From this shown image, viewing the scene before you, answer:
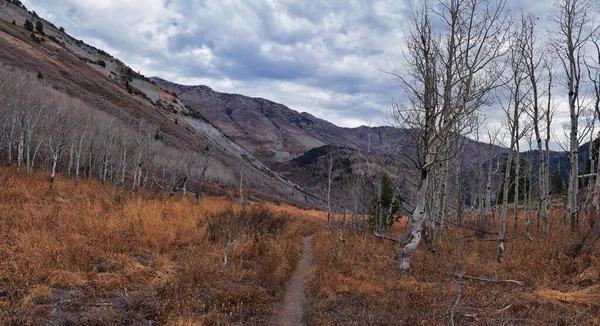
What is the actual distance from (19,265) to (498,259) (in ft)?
37.5

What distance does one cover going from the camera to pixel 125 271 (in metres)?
7.56

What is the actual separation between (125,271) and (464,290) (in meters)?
7.24

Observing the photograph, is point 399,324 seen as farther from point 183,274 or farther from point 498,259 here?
point 498,259

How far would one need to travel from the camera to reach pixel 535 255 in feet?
31.1

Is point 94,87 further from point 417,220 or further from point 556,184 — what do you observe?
point 556,184

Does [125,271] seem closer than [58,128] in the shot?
Yes

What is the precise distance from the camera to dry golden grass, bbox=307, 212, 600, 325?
6027mm

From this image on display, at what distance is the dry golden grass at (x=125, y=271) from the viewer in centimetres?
562

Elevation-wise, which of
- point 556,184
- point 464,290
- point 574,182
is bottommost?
point 464,290

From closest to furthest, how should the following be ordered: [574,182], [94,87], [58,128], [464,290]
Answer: [464,290] → [574,182] → [58,128] → [94,87]

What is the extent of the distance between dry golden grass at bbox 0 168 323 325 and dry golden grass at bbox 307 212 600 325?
57.6 inches

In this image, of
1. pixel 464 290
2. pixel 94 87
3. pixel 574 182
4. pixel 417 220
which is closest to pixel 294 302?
pixel 464 290

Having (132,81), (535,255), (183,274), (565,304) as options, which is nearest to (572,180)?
(535,255)

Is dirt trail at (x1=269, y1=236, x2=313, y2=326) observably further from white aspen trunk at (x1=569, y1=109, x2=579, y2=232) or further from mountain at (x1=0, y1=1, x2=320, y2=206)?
mountain at (x1=0, y1=1, x2=320, y2=206)
